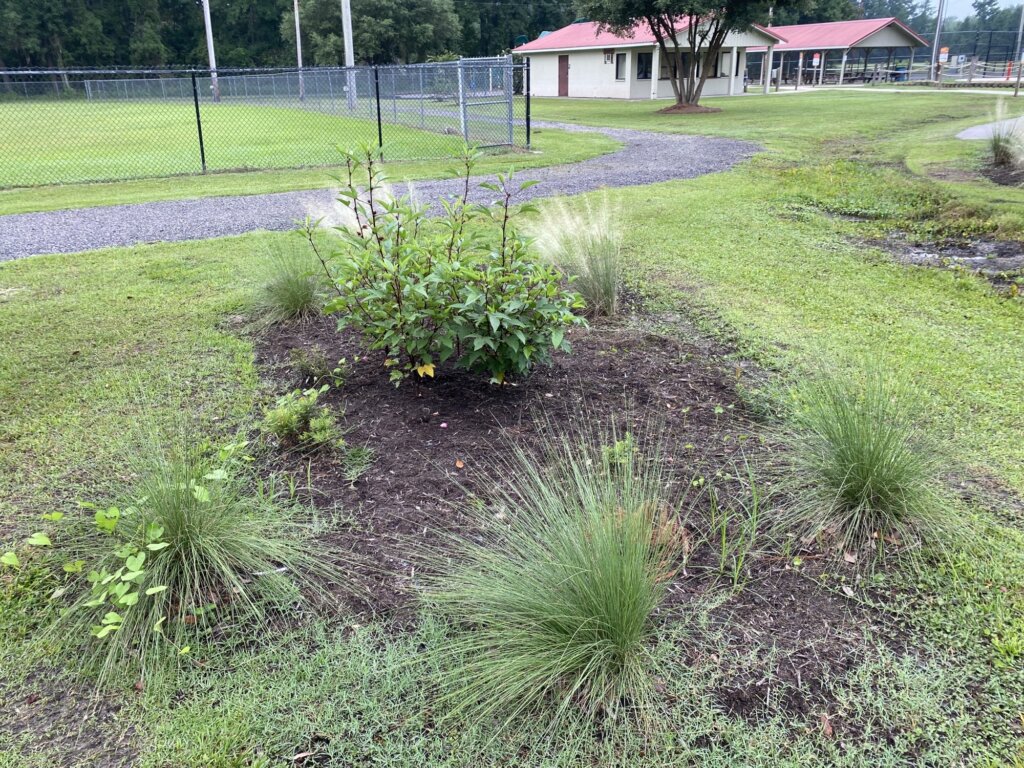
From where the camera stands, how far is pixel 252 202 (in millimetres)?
9797

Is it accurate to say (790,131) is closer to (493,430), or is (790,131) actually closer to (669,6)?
(669,6)

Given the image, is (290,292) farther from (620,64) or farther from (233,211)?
(620,64)

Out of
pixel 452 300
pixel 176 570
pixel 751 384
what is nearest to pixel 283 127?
pixel 452 300

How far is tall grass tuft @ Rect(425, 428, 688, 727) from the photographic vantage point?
1.97 m

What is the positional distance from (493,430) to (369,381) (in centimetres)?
84

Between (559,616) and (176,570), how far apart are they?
1.21 meters

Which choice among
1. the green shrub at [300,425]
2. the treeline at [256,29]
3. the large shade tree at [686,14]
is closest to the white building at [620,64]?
the treeline at [256,29]

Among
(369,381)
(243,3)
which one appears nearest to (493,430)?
(369,381)

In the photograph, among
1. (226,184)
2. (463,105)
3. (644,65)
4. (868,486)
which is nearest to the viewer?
(868,486)

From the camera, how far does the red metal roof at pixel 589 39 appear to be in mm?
35344

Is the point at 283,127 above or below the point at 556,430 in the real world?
above

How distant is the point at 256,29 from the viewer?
61.7 meters

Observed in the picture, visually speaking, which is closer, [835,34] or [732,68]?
[732,68]

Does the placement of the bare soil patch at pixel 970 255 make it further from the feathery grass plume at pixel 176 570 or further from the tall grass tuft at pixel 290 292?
the feathery grass plume at pixel 176 570
